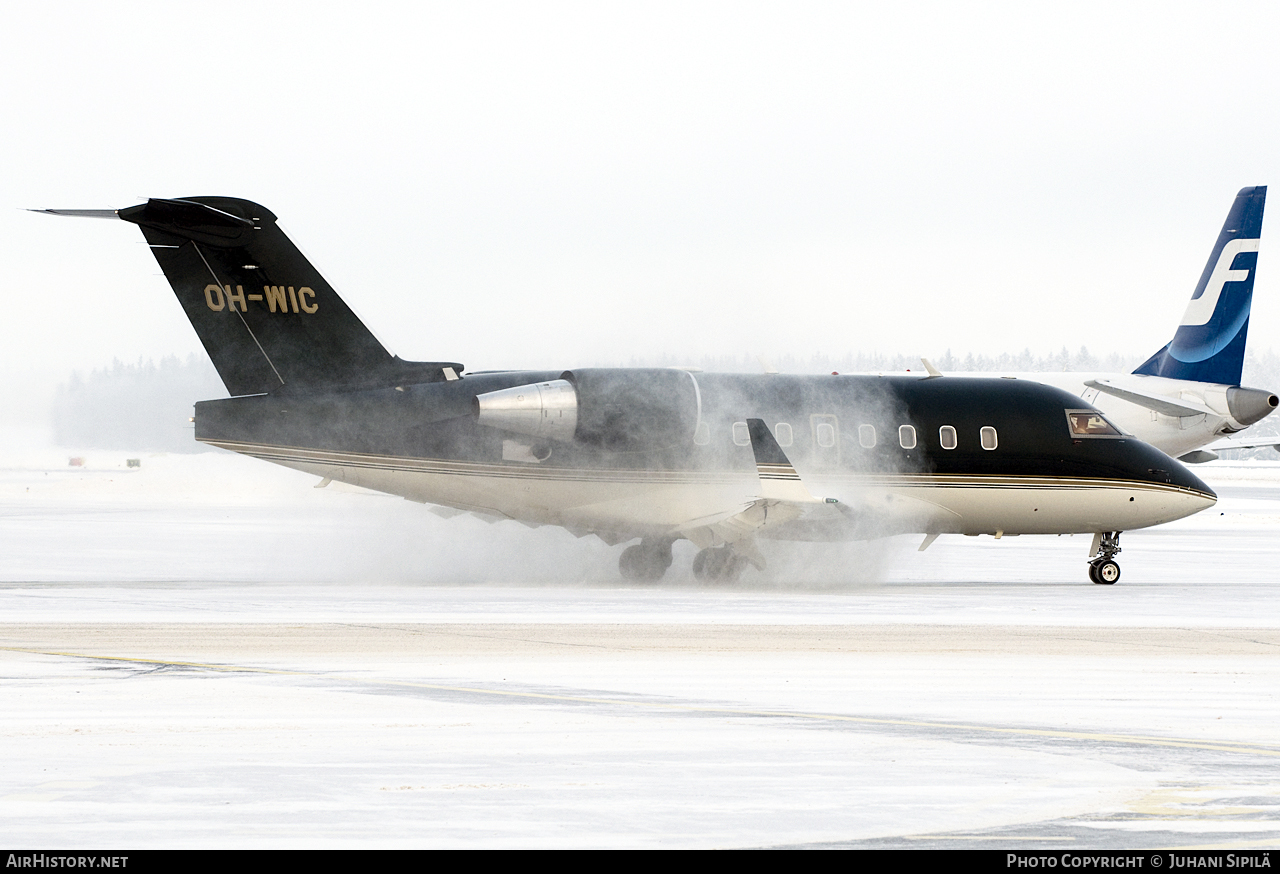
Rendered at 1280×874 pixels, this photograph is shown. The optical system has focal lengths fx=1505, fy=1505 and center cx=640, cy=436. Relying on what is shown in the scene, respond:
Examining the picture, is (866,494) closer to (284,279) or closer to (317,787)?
(284,279)

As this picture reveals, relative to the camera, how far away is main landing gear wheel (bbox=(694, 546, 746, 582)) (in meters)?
25.7

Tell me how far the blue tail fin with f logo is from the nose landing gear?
Answer: 18082mm


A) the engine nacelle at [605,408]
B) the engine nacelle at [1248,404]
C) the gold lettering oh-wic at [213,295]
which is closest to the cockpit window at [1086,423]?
the engine nacelle at [605,408]

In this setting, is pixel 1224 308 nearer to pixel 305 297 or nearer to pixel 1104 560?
pixel 1104 560

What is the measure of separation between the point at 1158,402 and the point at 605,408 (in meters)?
22.0

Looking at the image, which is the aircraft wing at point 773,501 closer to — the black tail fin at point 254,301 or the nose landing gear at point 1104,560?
the nose landing gear at point 1104,560

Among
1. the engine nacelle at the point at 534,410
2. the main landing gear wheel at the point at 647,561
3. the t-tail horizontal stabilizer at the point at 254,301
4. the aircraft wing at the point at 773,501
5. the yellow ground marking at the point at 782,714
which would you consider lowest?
the main landing gear wheel at the point at 647,561

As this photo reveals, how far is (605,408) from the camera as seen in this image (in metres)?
24.9

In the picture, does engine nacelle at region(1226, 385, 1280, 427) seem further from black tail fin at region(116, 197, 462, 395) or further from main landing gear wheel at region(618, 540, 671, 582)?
black tail fin at region(116, 197, 462, 395)

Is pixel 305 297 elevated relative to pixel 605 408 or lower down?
elevated

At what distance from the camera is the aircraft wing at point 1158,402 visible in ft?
135

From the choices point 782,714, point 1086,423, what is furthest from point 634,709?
point 1086,423

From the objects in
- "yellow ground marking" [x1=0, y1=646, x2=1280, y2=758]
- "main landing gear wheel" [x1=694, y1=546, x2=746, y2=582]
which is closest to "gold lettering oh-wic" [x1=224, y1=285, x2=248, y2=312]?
"main landing gear wheel" [x1=694, y1=546, x2=746, y2=582]

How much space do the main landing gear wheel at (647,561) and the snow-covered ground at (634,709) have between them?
3.06 ft
